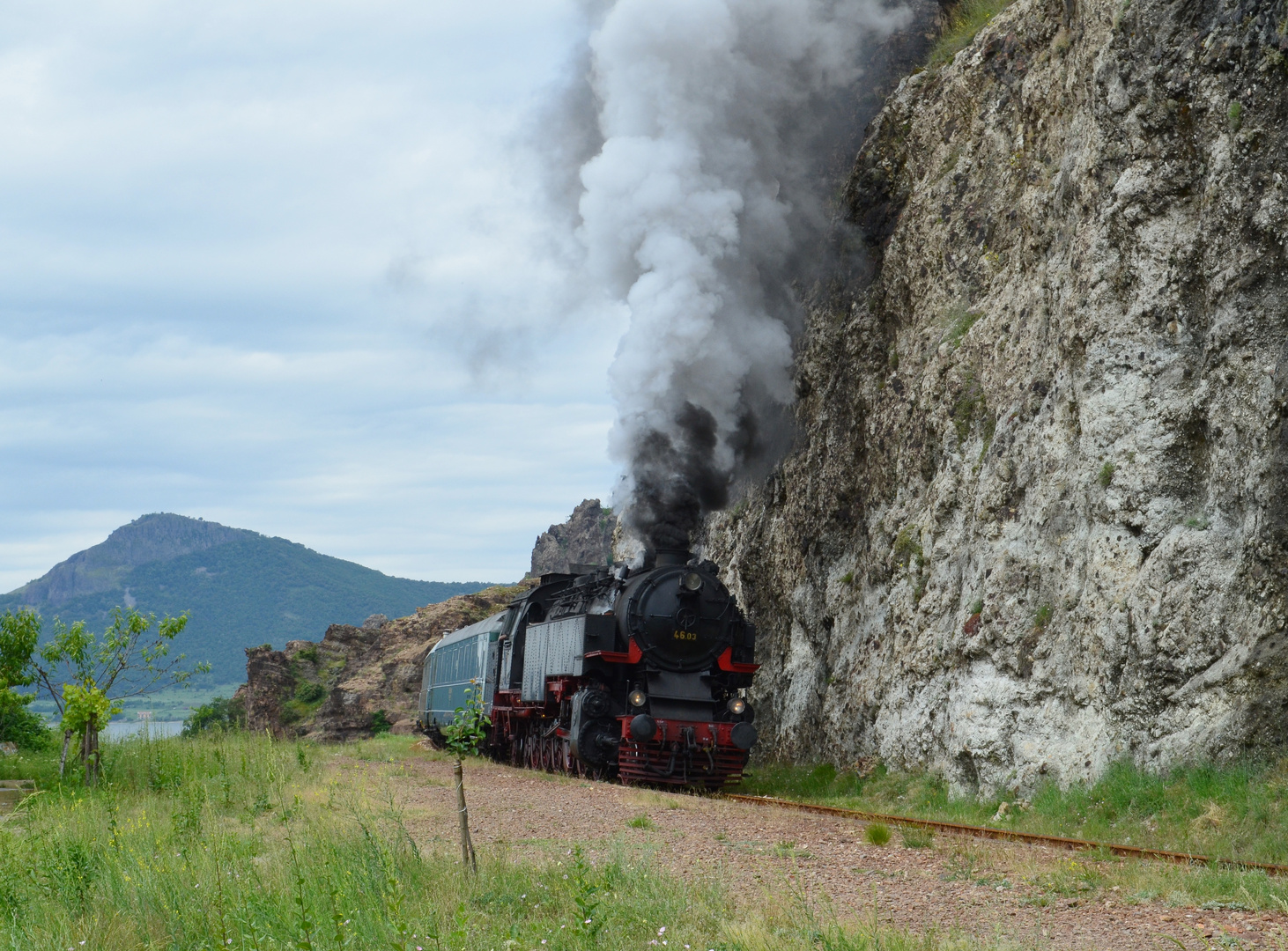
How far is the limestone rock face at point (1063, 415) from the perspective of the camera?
10836 millimetres

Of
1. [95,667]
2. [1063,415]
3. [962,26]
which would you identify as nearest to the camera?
[1063,415]

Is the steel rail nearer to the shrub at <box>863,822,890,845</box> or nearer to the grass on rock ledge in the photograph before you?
the shrub at <box>863,822,890,845</box>

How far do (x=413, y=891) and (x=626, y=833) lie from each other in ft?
10.6

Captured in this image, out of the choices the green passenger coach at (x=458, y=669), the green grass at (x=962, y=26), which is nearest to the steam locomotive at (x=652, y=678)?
the green passenger coach at (x=458, y=669)

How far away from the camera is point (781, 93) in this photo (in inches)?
918

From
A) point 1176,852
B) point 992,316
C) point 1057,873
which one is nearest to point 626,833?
point 1057,873

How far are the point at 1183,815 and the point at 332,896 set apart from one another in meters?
7.27

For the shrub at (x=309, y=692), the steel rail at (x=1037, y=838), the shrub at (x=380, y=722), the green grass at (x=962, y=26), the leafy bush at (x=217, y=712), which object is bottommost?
the leafy bush at (x=217, y=712)

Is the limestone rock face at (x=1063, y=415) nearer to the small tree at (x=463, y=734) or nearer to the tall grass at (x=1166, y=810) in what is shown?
the tall grass at (x=1166, y=810)

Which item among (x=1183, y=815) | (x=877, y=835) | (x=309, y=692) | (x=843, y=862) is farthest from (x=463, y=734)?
(x=309, y=692)

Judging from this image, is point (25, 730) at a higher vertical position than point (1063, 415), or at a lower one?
lower

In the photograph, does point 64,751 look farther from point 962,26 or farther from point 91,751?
point 962,26

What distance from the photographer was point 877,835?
31.4 feet

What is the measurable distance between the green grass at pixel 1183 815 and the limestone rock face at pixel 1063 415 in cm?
34
